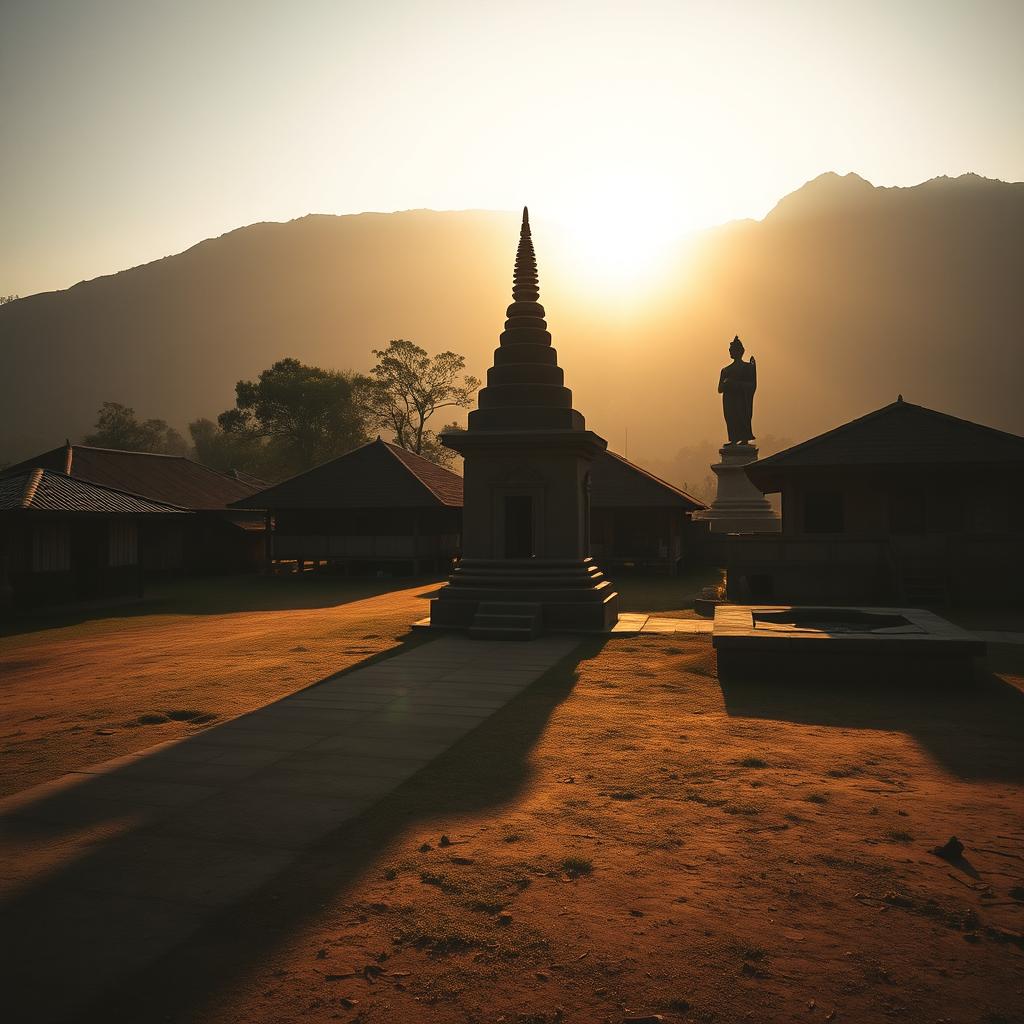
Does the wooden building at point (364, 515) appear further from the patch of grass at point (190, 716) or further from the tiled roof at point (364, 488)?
the patch of grass at point (190, 716)

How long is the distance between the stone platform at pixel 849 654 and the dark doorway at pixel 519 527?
626 centimetres

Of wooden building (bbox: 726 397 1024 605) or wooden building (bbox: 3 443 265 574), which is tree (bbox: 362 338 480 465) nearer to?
wooden building (bbox: 3 443 265 574)

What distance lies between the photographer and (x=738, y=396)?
34.4 meters

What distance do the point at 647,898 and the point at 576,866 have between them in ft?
1.89

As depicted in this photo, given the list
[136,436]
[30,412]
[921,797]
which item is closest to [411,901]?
[921,797]

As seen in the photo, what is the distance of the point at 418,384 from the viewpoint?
6069cm

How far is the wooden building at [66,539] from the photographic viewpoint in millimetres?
22172

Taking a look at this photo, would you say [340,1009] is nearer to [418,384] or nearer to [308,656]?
[308,656]

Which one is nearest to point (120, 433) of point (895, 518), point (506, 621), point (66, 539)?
point (66, 539)

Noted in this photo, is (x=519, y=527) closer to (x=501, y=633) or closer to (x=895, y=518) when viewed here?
(x=501, y=633)

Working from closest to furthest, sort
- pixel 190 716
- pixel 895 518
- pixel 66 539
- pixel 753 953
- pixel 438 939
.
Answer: pixel 753 953 → pixel 438 939 → pixel 190 716 → pixel 895 518 → pixel 66 539

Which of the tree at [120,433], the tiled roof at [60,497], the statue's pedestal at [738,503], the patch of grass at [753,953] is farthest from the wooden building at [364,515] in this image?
the tree at [120,433]

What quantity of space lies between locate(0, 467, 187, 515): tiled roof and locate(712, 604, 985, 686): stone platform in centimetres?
1893

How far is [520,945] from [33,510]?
70.7 feet
